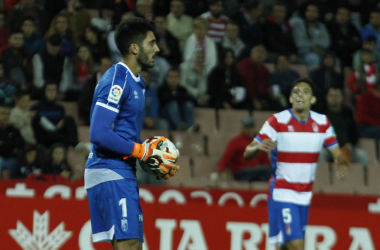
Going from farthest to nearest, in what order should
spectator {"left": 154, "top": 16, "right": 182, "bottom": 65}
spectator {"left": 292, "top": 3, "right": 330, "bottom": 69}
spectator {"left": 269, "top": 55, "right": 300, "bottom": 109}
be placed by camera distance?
spectator {"left": 292, "top": 3, "right": 330, "bottom": 69} < spectator {"left": 269, "top": 55, "right": 300, "bottom": 109} < spectator {"left": 154, "top": 16, "right": 182, "bottom": 65}

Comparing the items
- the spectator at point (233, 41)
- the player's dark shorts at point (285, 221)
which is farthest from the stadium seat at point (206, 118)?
the player's dark shorts at point (285, 221)

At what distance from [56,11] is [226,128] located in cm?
370

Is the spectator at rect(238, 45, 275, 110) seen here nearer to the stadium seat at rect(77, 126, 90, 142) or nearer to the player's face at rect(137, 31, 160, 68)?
the stadium seat at rect(77, 126, 90, 142)

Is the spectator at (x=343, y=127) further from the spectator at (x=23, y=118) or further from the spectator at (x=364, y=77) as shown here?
the spectator at (x=23, y=118)

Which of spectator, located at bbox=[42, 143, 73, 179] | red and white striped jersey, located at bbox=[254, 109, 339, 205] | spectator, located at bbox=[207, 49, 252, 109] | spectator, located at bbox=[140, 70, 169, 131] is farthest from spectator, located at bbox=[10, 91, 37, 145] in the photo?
red and white striped jersey, located at bbox=[254, 109, 339, 205]

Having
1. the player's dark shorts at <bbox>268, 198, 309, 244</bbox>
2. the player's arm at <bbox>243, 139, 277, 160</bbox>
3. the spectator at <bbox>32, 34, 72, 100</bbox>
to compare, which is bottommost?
the player's dark shorts at <bbox>268, 198, 309, 244</bbox>

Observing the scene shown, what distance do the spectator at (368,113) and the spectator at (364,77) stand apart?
1.44ft

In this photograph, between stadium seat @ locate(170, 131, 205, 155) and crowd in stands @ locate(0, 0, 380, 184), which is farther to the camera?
stadium seat @ locate(170, 131, 205, 155)

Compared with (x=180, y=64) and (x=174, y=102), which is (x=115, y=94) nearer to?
(x=174, y=102)

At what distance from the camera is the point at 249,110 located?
1082 centimetres

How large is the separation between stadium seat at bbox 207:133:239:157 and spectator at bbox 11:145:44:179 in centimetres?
267

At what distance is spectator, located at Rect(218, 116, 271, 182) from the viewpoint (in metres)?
9.56

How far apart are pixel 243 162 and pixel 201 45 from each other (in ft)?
7.68

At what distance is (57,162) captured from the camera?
9.09 metres
